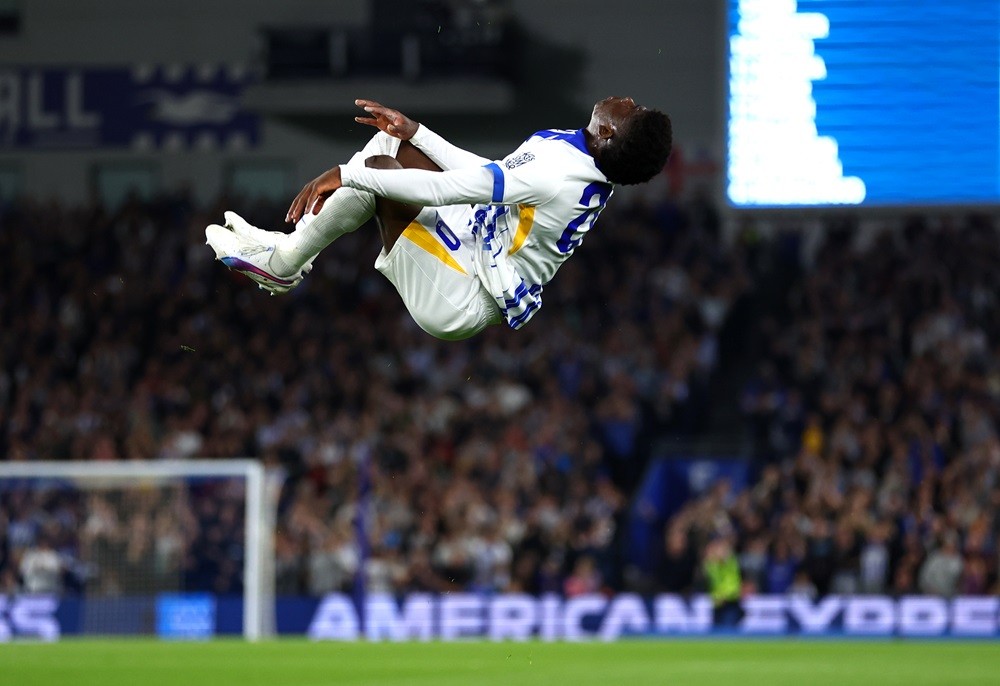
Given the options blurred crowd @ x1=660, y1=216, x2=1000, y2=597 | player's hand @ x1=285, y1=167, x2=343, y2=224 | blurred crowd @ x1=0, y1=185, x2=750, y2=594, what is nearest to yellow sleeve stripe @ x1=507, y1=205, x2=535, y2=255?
player's hand @ x1=285, y1=167, x2=343, y2=224

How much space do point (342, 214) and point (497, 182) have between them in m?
0.90

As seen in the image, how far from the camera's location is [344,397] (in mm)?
20188

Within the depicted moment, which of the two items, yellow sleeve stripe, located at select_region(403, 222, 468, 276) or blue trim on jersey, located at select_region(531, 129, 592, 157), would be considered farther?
yellow sleeve stripe, located at select_region(403, 222, 468, 276)

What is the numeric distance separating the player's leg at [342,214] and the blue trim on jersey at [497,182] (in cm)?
37

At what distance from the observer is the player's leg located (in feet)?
22.8

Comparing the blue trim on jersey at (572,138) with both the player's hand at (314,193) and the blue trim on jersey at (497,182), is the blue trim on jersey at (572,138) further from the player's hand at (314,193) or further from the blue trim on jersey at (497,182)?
the player's hand at (314,193)

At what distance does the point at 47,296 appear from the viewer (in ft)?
72.3

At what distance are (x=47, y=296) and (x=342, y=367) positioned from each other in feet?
15.2

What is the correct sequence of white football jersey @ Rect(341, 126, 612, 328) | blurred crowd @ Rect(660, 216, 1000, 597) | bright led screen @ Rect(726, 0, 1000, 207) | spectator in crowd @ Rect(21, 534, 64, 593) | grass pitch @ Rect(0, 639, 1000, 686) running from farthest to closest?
blurred crowd @ Rect(660, 216, 1000, 597) → spectator in crowd @ Rect(21, 534, 64, 593) → bright led screen @ Rect(726, 0, 1000, 207) → grass pitch @ Rect(0, 639, 1000, 686) → white football jersey @ Rect(341, 126, 612, 328)


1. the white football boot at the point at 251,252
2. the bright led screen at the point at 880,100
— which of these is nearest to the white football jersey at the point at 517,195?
the white football boot at the point at 251,252

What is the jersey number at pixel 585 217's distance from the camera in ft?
23.5

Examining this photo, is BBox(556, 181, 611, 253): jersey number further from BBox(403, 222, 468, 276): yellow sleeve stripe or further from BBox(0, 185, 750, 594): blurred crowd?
BBox(0, 185, 750, 594): blurred crowd

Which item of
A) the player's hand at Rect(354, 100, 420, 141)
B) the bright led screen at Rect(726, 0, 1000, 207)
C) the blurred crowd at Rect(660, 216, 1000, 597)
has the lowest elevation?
the blurred crowd at Rect(660, 216, 1000, 597)

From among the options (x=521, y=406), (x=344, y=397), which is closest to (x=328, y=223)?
(x=521, y=406)
